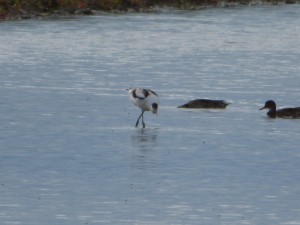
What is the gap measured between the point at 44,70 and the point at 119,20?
1715 centimetres

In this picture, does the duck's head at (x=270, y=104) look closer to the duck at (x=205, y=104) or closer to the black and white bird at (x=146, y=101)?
the duck at (x=205, y=104)

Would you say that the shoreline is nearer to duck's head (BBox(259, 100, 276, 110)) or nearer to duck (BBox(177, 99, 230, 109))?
Answer: duck (BBox(177, 99, 230, 109))

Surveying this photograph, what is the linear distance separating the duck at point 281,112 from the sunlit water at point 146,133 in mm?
115

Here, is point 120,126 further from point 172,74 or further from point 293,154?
point 172,74

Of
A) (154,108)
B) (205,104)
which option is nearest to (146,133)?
(154,108)

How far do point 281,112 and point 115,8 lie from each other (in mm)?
29308

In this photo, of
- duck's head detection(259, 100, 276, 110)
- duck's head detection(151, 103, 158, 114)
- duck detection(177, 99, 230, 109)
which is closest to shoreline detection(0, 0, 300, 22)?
duck detection(177, 99, 230, 109)

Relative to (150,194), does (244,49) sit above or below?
below

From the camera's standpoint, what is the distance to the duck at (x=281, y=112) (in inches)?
885

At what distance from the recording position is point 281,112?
22.7m

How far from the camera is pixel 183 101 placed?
80.6 ft

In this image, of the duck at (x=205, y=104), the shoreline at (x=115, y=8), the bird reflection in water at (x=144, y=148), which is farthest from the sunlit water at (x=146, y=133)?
the shoreline at (x=115, y=8)

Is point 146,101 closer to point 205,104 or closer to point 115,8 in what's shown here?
point 205,104

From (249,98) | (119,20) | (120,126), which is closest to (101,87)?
(249,98)
